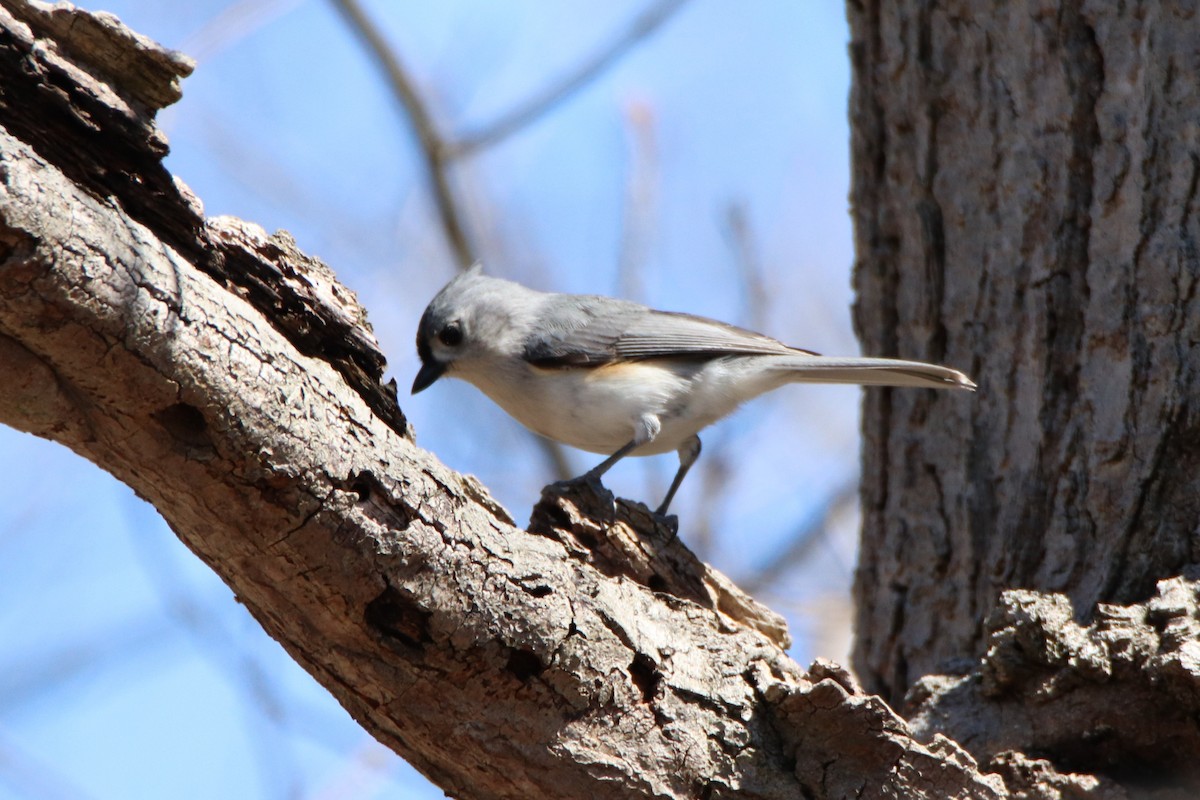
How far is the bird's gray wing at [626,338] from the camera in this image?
151 inches

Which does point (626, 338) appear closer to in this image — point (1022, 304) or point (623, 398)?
point (623, 398)

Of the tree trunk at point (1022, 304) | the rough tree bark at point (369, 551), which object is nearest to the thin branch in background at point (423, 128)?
the tree trunk at point (1022, 304)

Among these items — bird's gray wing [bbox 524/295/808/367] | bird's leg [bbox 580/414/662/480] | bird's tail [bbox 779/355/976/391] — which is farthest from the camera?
bird's gray wing [bbox 524/295/808/367]

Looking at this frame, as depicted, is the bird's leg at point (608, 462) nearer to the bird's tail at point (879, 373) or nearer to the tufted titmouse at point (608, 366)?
the tufted titmouse at point (608, 366)

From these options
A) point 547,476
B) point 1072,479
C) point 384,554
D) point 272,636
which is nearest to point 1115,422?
point 1072,479

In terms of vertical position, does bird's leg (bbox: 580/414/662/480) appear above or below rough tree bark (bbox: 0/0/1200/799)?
above

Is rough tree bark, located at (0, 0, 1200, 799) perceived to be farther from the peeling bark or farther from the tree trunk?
the tree trunk

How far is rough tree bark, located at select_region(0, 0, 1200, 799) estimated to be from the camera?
166cm

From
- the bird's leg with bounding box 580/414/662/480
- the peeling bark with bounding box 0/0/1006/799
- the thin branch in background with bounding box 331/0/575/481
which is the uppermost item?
the thin branch in background with bounding box 331/0/575/481

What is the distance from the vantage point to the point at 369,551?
6.09 ft

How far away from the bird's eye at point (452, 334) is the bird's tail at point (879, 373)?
3.89ft

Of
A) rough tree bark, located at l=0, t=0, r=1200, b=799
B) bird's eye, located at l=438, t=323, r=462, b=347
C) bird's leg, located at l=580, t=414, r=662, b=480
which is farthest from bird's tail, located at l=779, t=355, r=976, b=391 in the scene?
bird's eye, located at l=438, t=323, r=462, b=347

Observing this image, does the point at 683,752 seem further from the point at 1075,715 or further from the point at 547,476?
the point at 547,476

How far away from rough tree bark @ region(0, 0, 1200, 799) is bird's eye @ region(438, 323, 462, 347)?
1743mm
